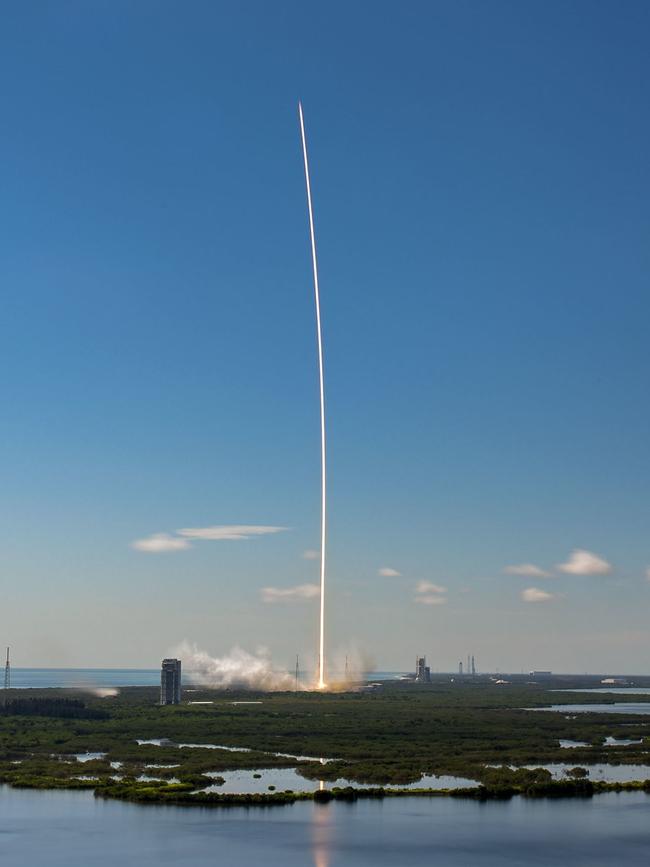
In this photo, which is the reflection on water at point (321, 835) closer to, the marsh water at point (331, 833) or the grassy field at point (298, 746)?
the marsh water at point (331, 833)

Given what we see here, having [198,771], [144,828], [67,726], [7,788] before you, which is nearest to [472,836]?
[144,828]

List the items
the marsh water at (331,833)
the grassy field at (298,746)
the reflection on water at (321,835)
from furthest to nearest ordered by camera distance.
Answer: the grassy field at (298,746), the marsh water at (331,833), the reflection on water at (321,835)

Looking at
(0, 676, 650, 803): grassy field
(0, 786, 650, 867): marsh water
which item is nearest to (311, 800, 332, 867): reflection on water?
(0, 786, 650, 867): marsh water

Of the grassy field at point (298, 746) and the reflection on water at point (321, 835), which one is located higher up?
the grassy field at point (298, 746)

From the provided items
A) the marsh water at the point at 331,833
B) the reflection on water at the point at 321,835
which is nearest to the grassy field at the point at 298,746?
the marsh water at the point at 331,833

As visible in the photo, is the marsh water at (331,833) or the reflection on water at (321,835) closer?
the reflection on water at (321,835)

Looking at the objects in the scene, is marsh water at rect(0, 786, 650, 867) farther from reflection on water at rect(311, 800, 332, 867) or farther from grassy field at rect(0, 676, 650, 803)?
grassy field at rect(0, 676, 650, 803)
